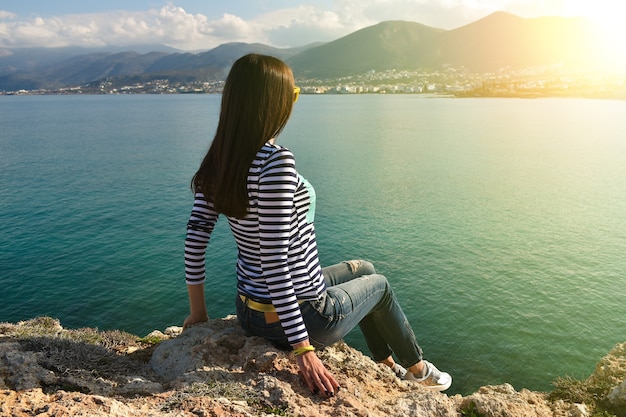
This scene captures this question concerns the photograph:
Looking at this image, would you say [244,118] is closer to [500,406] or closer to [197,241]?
[197,241]

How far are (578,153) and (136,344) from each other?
48.8m

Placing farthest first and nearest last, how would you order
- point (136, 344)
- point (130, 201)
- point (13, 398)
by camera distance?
point (130, 201) < point (136, 344) < point (13, 398)

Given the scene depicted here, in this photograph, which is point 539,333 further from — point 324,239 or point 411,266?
point 324,239

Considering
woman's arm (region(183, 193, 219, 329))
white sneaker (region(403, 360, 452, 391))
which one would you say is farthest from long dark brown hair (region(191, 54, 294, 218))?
white sneaker (region(403, 360, 452, 391))

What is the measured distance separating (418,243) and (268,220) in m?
18.5

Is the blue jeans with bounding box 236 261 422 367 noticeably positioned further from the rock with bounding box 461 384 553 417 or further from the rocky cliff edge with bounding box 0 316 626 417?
the rock with bounding box 461 384 553 417

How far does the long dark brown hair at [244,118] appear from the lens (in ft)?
11.9

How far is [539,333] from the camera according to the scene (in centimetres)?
1373

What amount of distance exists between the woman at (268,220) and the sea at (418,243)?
29.3 ft

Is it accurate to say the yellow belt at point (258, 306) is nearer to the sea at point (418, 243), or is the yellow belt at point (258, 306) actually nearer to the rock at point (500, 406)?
the rock at point (500, 406)

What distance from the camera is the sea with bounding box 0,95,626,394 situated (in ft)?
45.7

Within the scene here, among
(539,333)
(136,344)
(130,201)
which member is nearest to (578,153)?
(539,333)

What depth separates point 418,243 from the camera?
21.2 meters

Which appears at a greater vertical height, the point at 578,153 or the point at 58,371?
the point at 58,371
